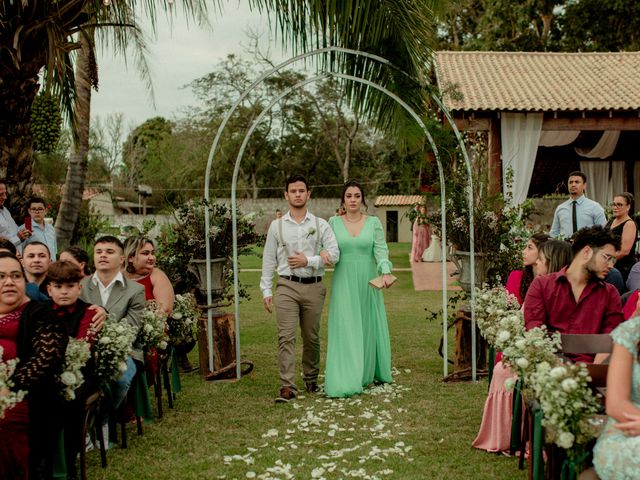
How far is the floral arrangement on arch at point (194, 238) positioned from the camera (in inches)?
311

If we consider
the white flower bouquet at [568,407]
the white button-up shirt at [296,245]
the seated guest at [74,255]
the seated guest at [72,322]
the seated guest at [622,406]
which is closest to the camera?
the seated guest at [622,406]

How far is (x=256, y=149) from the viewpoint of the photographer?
44.1 meters

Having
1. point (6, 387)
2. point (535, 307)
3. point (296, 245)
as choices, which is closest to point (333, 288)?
point (296, 245)

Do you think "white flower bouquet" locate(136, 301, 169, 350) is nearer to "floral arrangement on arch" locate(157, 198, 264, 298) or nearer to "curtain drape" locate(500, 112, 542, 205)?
"floral arrangement on arch" locate(157, 198, 264, 298)

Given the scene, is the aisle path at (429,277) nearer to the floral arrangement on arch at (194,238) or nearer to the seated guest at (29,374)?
the floral arrangement on arch at (194,238)

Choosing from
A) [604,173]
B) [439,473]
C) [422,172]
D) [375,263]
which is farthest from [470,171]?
[604,173]

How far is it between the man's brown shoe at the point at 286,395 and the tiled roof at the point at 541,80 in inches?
315

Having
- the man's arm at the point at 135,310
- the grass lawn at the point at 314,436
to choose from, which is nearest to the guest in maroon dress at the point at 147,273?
the man's arm at the point at 135,310

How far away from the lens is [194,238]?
7.89 meters

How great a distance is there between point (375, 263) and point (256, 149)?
3752 cm

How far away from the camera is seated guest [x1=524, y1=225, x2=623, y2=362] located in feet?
15.0

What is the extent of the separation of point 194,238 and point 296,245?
4.71 ft

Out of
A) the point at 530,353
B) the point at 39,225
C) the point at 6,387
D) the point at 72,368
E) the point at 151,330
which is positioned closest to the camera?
the point at 6,387

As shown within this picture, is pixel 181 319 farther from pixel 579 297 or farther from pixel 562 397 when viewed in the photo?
pixel 562 397
